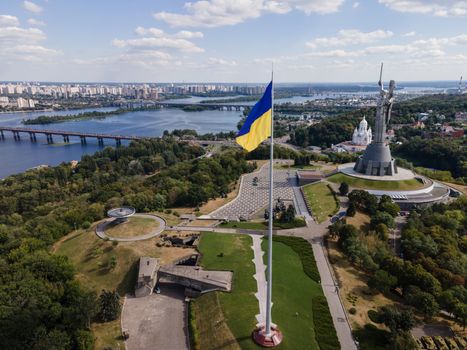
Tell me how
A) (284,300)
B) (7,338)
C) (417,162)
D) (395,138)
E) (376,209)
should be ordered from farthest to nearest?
(395,138)
(417,162)
(376,209)
(284,300)
(7,338)

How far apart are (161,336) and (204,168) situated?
4062 centimetres

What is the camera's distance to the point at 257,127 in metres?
18.3

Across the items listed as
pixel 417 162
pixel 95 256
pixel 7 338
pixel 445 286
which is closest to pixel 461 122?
pixel 417 162

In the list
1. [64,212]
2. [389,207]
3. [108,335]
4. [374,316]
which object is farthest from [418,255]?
[64,212]

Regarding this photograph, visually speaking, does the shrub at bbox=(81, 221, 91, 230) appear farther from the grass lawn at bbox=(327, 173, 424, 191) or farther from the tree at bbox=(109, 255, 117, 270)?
the grass lawn at bbox=(327, 173, 424, 191)

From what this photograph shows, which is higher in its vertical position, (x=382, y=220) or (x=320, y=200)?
(x=382, y=220)

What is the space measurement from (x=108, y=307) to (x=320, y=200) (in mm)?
35347

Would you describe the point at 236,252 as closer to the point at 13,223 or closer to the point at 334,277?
the point at 334,277

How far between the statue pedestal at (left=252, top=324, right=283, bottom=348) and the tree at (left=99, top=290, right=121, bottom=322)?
1258cm

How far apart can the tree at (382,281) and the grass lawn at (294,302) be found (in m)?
4.88

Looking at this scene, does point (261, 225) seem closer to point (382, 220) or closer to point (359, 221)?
point (359, 221)

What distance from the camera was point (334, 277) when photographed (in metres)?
32.1

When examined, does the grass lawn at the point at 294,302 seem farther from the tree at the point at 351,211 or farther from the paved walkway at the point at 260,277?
the tree at the point at 351,211

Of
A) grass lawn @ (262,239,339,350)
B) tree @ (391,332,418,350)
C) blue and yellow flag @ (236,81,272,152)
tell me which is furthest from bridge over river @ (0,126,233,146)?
blue and yellow flag @ (236,81,272,152)
